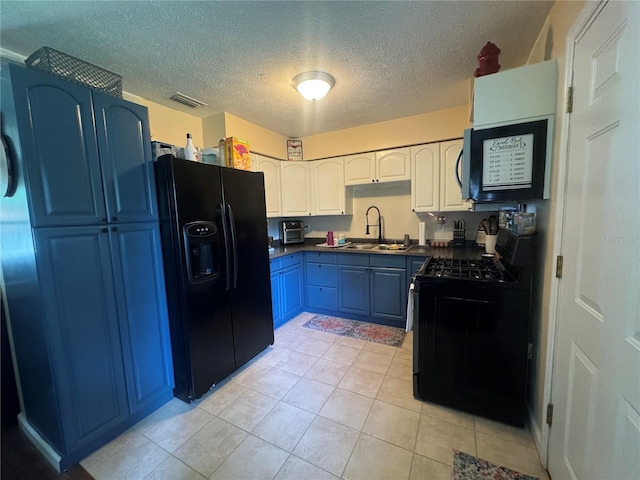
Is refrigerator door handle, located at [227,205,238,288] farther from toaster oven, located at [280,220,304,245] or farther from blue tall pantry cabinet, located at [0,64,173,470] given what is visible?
toaster oven, located at [280,220,304,245]

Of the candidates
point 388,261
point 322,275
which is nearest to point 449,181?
point 388,261

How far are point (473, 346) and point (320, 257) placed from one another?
2.03 m

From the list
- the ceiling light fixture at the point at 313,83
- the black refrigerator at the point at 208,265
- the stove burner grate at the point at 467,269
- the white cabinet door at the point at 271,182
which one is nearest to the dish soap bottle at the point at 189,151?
the black refrigerator at the point at 208,265

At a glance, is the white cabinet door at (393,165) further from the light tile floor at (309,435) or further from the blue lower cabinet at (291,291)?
the light tile floor at (309,435)

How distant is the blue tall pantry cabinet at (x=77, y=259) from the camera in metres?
1.29

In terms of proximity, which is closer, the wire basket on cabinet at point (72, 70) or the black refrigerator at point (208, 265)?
the wire basket on cabinet at point (72, 70)

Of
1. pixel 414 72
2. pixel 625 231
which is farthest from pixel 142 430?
pixel 414 72

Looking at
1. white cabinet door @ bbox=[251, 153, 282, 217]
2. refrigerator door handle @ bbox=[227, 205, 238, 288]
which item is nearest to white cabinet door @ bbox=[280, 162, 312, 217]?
white cabinet door @ bbox=[251, 153, 282, 217]

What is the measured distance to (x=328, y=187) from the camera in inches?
142

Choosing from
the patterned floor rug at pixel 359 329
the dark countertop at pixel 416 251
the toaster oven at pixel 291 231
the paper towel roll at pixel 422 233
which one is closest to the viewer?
the dark countertop at pixel 416 251

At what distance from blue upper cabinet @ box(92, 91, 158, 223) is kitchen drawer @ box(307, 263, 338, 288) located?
2009mm

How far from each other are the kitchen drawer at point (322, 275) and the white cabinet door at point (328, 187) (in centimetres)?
79

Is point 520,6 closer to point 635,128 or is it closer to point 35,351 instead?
point 635,128

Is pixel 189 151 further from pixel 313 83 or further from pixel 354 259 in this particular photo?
pixel 354 259
